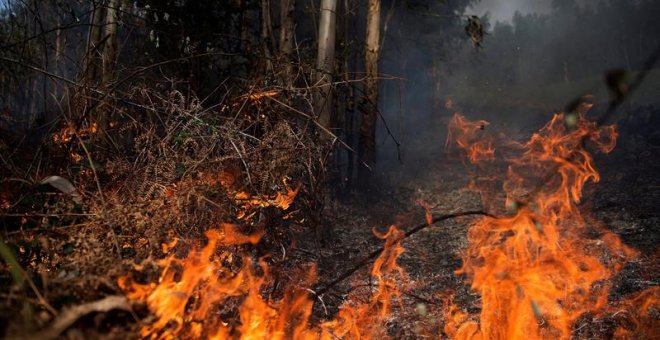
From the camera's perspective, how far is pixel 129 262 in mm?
2553

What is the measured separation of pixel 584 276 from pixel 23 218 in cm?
641

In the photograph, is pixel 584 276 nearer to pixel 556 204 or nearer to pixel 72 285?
pixel 556 204

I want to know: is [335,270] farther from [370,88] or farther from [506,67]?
[506,67]

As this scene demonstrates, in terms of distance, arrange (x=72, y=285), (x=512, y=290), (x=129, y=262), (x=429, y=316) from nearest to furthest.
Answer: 1. (x=72, y=285)
2. (x=129, y=262)
3. (x=512, y=290)
4. (x=429, y=316)

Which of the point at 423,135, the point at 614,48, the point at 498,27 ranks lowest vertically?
the point at 423,135

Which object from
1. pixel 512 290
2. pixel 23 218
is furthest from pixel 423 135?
pixel 23 218

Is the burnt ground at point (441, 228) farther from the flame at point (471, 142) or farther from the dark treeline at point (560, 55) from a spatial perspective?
the dark treeline at point (560, 55)

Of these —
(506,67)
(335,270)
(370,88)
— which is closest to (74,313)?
(335,270)

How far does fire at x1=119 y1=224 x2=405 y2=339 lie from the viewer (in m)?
2.53

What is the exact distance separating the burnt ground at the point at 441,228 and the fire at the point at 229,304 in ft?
0.88

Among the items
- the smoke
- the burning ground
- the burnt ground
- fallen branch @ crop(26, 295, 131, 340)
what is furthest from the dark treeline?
fallen branch @ crop(26, 295, 131, 340)

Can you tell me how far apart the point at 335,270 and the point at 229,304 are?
7.85 ft

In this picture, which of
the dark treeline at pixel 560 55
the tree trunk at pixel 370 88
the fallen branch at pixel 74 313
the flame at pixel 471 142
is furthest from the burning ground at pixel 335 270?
the dark treeline at pixel 560 55

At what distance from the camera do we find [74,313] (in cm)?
193
